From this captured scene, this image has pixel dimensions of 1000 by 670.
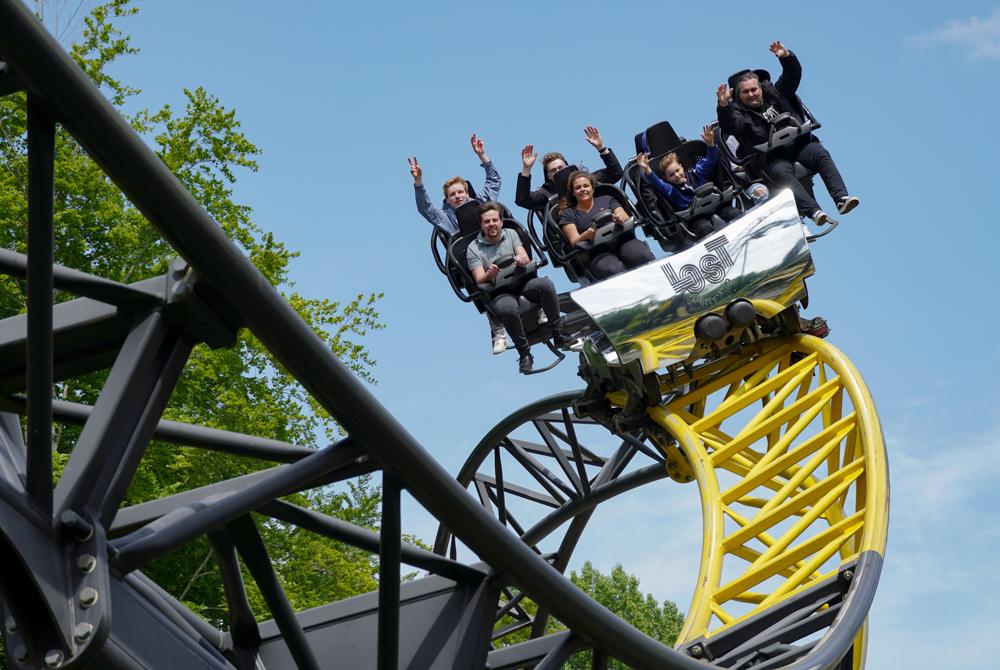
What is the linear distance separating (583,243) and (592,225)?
222 millimetres

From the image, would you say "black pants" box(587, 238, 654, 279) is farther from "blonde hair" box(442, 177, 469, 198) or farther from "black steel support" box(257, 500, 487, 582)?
"black steel support" box(257, 500, 487, 582)

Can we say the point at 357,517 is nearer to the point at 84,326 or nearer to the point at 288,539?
the point at 288,539

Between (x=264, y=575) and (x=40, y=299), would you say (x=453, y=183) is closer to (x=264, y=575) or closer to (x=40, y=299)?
(x=264, y=575)

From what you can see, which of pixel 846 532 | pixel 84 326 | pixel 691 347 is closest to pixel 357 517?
pixel 691 347

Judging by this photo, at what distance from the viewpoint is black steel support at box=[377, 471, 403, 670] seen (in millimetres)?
4141

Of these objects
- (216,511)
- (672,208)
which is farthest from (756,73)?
(216,511)

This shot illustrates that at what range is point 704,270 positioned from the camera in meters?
10.5

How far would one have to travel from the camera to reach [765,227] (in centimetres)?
1058

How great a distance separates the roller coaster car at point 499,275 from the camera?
443 inches

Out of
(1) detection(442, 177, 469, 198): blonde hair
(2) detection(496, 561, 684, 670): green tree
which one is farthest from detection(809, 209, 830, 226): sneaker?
(2) detection(496, 561, 684, 670): green tree

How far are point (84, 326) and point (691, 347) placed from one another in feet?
23.5

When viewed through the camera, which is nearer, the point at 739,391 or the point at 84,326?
the point at 84,326

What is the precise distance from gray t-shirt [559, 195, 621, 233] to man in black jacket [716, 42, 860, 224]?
1.24 m

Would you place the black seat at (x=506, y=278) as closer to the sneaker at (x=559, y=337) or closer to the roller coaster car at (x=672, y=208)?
the sneaker at (x=559, y=337)
